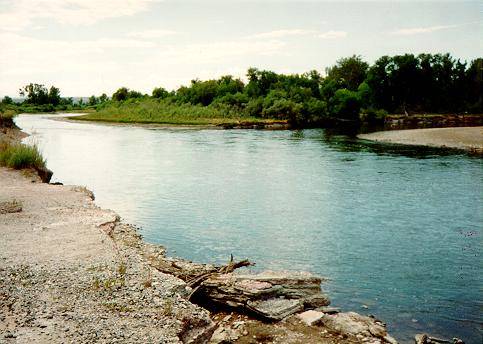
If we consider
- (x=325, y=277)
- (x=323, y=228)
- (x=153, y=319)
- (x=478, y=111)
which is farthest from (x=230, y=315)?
(x=478, y=111)

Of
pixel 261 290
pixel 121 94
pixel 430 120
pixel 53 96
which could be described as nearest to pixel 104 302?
pixel 261 290

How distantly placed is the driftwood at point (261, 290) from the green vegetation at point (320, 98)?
7774cm

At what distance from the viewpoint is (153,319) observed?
9.33m

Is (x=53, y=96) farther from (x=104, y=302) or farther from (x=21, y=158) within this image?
(x=104, y=302)

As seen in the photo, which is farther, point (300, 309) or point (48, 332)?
point (300, 309)

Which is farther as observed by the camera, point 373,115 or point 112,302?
point 373,115

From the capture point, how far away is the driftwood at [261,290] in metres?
12.0

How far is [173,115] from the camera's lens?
337ft

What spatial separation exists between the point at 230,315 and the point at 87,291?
368cm

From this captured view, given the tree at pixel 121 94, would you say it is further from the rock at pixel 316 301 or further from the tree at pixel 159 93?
the rock at pixel 316 301

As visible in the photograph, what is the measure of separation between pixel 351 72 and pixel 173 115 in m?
59.9

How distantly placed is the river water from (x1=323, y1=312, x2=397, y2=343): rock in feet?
1.66

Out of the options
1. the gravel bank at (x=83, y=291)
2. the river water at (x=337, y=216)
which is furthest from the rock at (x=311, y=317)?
the gravel bank at (x=83, y=291)

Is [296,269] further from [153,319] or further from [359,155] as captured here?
[359,155]
